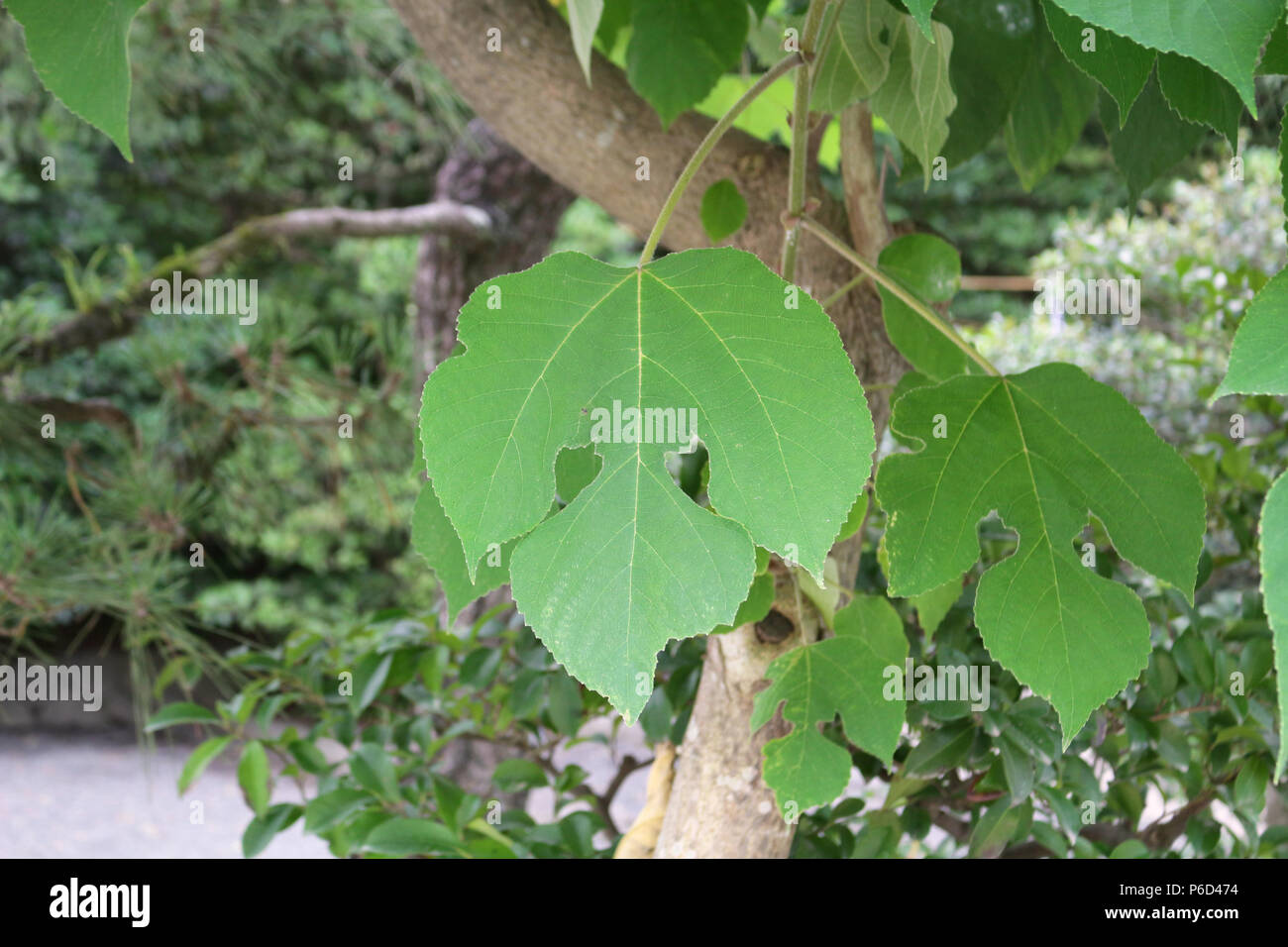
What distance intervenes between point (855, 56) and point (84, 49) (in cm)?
30

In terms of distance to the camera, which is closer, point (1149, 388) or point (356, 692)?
point (356, 692)

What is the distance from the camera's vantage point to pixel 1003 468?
393 mm

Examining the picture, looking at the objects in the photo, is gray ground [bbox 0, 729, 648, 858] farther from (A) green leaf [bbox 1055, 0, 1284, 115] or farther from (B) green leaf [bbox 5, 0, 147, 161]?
(A) green leaf [bbox 1055, 0, 1284, 115]

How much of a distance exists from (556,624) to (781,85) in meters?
0.65

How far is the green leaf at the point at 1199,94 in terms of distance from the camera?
0.39m

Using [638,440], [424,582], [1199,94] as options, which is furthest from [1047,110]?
[424,582]

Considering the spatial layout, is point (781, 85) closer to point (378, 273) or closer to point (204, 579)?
point (378, 273)

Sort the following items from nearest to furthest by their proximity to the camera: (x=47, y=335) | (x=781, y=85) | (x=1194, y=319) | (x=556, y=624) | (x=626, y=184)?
(x=556, y=624) < (x=626, y=184) < (x=781, y=85) < (x=47, y=335) < (x=1194, y=319)

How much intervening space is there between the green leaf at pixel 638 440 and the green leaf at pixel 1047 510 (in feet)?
0.27

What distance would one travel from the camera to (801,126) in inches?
15.7

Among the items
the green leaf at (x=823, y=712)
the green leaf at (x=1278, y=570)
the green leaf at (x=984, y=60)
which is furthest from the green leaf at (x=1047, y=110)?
the green leaf at (x=1278, y=570)

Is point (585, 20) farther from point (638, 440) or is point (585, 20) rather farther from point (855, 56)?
point (638, 440)

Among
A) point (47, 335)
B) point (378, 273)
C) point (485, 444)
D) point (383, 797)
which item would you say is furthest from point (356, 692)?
point (378, 273)
